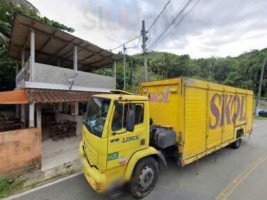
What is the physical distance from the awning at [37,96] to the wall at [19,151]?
157cm

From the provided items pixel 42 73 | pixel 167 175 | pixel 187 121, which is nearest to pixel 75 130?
pixel 42 73

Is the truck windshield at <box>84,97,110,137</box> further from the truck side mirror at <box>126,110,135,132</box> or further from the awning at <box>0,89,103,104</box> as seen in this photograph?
the awning at <box>0,89,103,104</box>

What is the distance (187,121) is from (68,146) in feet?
→ 19.2

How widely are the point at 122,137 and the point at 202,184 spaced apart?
2751 millimetres

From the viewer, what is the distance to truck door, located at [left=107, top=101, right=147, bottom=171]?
12.8 ft

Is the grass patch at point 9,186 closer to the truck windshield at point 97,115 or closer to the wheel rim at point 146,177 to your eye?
the truck windshield at point 97,115

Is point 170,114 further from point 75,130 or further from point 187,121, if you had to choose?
point 75,130

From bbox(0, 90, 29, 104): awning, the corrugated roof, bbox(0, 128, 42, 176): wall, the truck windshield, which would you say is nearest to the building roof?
the corrugated roof

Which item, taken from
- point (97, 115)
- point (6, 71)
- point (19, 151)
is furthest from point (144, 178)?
point (6, 71)

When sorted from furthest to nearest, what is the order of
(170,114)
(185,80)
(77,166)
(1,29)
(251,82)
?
(251,82)
(1,29)
(77,166)
(170,114)
(185,80)

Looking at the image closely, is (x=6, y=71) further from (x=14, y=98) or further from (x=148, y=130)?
(x=148, y=130)

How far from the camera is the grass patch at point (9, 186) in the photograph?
4.75 metres

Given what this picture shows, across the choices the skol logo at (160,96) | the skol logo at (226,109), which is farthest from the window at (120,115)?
the skol logo at (226,109)

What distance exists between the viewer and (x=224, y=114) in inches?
265
